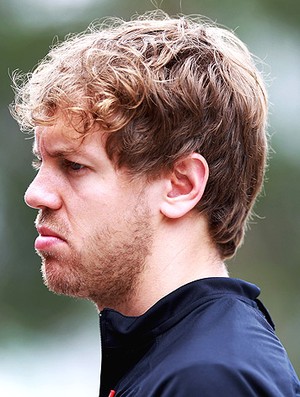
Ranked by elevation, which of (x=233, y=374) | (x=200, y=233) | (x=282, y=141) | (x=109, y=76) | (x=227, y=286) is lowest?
(x=233, y=374)

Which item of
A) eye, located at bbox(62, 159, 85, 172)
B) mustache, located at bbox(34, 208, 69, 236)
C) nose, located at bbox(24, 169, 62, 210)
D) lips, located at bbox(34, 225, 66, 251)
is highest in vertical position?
eye, located at bbox(62, 159, 85, 172)

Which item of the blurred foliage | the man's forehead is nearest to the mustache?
the man's forehead

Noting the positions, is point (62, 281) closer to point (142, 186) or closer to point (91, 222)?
point (91, 222)

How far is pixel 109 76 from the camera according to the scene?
1.94m

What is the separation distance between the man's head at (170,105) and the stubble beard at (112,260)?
0.11 m

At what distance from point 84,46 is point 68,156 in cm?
28

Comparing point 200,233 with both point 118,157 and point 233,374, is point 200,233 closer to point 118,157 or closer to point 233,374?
point 118,157

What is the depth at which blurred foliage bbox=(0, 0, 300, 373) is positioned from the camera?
6.98 metres

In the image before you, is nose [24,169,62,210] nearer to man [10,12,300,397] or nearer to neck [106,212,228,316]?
man [10,12,300,397]

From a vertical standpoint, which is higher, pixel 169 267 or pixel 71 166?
pixel 71 166

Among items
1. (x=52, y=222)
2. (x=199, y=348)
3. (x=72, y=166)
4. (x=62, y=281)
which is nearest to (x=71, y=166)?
(x=72, y=166)

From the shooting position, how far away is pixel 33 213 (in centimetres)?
699

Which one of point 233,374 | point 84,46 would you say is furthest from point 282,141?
point 233,374

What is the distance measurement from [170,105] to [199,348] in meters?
0.53
